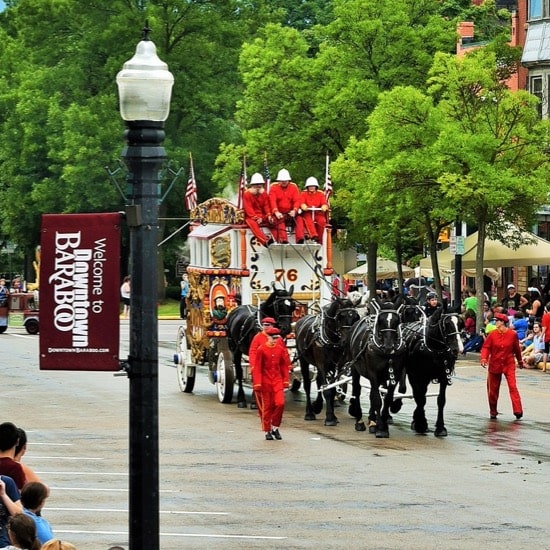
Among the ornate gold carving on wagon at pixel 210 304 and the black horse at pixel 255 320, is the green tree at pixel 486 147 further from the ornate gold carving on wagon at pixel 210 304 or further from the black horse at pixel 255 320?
the black horse at pixel 255 320

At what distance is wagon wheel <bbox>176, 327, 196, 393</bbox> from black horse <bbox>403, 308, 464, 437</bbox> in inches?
279

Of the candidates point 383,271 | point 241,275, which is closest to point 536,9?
point 383,271

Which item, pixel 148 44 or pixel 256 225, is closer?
pixel 148 44

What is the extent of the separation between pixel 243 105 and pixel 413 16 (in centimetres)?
720

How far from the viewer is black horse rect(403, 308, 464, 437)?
24000mm

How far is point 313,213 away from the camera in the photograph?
1164 inches

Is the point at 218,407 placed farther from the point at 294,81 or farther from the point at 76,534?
the point at 294,81

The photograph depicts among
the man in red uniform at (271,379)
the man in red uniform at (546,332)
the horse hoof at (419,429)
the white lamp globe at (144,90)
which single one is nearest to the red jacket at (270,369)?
the man in red uniform at (271,379)

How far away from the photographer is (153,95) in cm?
1066

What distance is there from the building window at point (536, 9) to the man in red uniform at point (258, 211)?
2781cm

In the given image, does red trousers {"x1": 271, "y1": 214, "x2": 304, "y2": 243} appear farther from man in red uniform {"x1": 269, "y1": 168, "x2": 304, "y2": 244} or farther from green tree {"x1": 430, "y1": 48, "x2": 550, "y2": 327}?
green tree {"x1": 430, "y1": 48, "x2": 550, "y2": 327}

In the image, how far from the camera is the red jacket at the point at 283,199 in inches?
1152

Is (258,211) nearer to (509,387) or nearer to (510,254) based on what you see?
(509,387)

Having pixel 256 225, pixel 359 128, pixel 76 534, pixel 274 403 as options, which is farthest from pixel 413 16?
pixel 76 534
